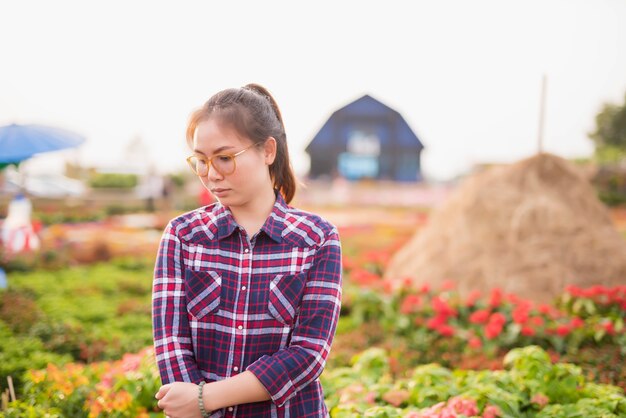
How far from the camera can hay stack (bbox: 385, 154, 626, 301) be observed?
5.79m

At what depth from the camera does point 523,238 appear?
240 inches

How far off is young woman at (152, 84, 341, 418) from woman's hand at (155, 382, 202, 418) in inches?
1.6

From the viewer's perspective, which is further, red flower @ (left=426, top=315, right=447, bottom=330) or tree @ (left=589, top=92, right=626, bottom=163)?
tree @ (left=589, top=92, right=626, bottom=163)

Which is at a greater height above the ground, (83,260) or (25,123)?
(25,123)

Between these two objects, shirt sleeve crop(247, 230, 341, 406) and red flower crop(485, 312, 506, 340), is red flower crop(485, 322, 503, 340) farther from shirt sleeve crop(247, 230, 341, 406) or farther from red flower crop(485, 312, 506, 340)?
shirt sleeve crop(247, 230, 341, 406)

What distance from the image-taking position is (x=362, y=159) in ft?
52.5

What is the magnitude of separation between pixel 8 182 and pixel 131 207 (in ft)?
22.3

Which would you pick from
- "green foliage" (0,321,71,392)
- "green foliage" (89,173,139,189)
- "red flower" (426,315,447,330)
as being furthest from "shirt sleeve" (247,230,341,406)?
"green foliage" (89,173,139,189)

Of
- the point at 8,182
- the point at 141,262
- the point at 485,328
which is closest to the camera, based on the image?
the point at 485,328

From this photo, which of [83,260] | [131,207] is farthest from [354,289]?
[131,207]

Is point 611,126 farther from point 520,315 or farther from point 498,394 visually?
point 498,394

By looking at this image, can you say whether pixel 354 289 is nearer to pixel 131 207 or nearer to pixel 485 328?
pixel 485 328

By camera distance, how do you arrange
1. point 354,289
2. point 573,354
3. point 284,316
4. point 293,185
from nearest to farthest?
point 284,316 → point 293,185 → point 573,354 → point 354,289

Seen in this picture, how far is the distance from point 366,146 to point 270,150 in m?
13.8
